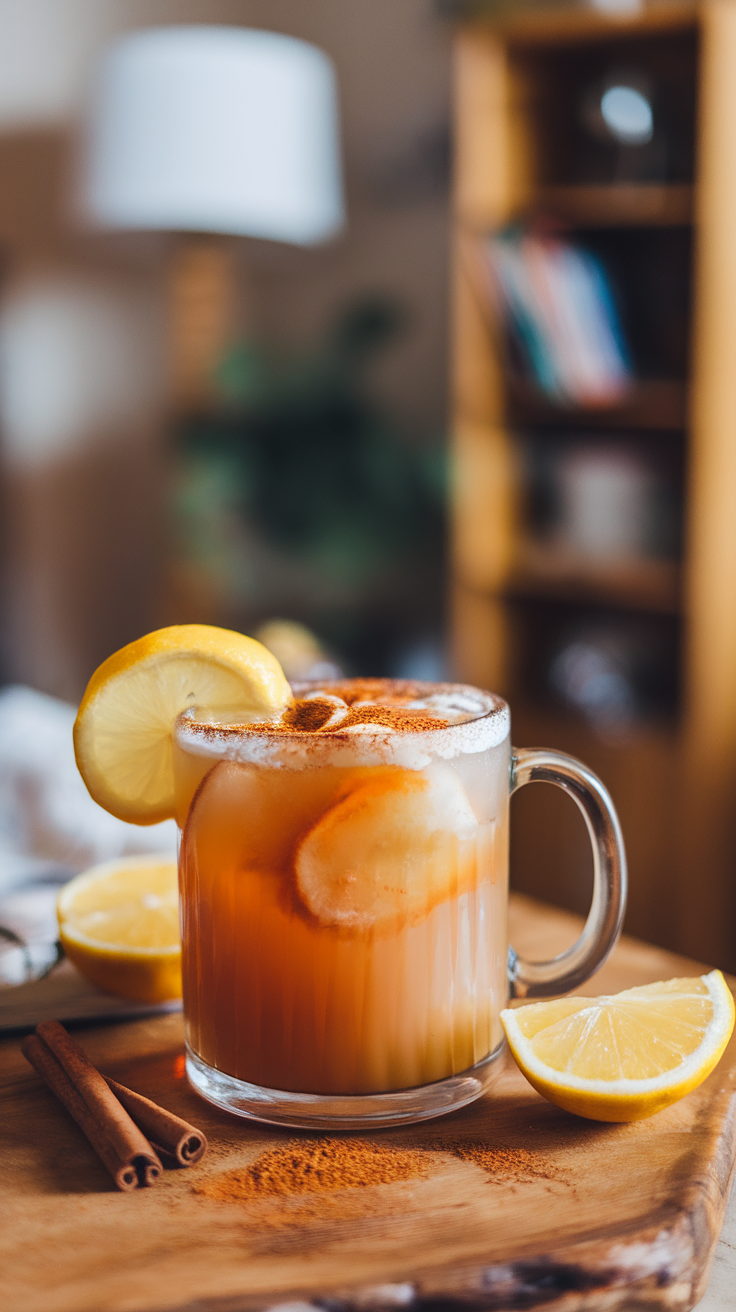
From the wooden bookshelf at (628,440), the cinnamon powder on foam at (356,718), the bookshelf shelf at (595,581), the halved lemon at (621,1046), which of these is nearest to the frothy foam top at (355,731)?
the cinnamon powder on foam at (356,718)

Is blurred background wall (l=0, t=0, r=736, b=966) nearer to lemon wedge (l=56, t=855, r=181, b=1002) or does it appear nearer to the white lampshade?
the white lampshade

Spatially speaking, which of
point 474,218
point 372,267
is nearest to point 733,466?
point 474,218

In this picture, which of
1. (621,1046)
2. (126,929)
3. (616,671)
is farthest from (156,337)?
(621,1046)

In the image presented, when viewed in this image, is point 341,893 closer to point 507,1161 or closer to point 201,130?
point 507,1161

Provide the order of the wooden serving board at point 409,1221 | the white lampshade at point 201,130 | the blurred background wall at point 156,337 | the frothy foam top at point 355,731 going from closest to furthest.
A: the wooden serving board at point 409,1221 < the frothy foam top at point 355,731 < the white lampshade at point 201,130 < the blurred background wall at point 156,337

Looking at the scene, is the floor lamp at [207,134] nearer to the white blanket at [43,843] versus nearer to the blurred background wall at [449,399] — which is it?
the blurred background wall at [449,399]

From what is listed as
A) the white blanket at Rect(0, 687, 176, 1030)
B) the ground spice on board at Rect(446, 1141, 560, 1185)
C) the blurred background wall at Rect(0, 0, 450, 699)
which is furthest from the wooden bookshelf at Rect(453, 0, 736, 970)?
the ground spice on board at Rect(446, 1141, 560, 1185)

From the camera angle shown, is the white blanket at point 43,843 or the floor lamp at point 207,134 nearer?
the white blanket at point 43,843
